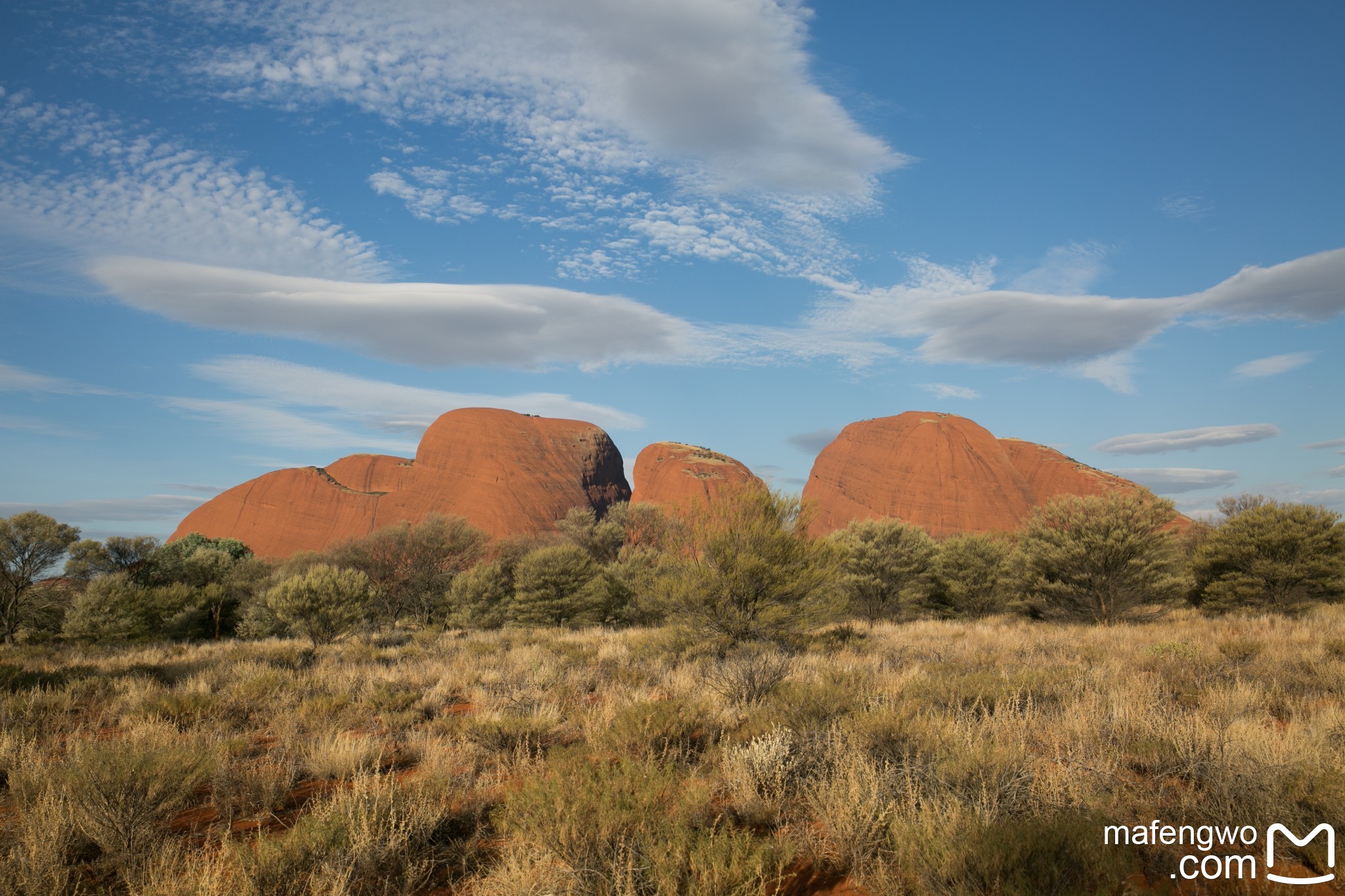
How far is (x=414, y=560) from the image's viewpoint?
39.5m

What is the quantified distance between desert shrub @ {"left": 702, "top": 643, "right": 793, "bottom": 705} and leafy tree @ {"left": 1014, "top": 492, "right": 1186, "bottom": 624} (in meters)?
13.5

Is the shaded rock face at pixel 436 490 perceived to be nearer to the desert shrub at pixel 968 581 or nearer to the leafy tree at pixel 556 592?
the leafy tree at pixel 556 592

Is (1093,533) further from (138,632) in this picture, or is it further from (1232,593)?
(138,632)

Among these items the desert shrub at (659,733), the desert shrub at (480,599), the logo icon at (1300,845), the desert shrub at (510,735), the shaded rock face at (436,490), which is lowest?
the desert shrub at (480,599)

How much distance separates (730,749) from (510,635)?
13.8 metres

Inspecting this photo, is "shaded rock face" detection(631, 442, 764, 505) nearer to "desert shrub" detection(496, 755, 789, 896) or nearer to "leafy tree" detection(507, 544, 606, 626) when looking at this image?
"leafy tree" detection(507, 544, 606, 626)

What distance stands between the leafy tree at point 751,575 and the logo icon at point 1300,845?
8889 mm

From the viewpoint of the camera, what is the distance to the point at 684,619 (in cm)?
1335

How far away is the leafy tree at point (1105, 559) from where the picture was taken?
18.0m

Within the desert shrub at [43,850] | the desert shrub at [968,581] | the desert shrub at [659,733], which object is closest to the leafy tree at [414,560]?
the desert shrub at [968,581]

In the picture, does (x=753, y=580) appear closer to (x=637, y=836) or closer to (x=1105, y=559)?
(x=637, y=836)

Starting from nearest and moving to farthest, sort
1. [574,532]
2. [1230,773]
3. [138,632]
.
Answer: [1230,773] < [138,632] < [574,532]

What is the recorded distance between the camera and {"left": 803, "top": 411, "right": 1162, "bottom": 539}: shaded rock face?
66500 mm

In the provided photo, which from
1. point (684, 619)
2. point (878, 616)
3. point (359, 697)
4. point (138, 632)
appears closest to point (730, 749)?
point (359, 697)
